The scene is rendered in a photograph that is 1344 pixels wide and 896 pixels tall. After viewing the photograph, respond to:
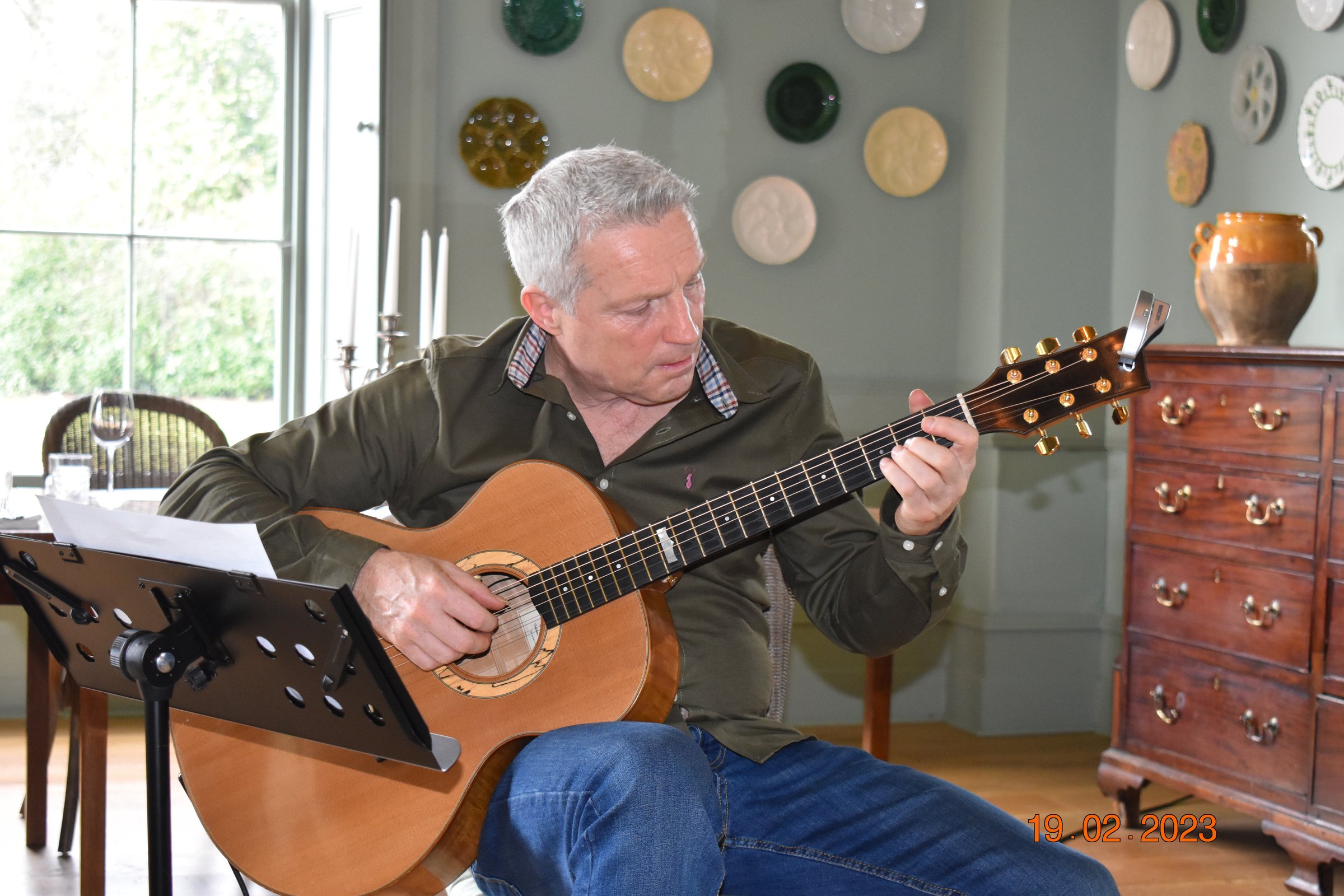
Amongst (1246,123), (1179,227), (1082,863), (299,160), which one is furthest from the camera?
(299,160)

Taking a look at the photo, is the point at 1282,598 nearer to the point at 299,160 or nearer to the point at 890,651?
the point at 890,651

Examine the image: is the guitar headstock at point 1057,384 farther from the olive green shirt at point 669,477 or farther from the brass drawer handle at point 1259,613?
the brass drawer handle at point 1259,613

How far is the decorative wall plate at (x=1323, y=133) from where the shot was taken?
2.77 meters

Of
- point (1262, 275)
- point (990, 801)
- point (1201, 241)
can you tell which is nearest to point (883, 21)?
point (1201, 241)

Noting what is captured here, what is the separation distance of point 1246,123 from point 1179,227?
0.36 metres

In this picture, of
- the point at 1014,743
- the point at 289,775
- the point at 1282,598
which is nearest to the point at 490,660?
the point at 289,775

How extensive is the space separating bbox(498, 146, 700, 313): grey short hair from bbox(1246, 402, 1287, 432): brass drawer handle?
1.44 meters

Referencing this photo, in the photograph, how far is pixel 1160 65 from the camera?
343cm

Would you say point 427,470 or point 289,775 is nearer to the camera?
point 289,775

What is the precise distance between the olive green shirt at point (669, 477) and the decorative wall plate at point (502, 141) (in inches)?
75.3

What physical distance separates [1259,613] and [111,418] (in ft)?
7.73

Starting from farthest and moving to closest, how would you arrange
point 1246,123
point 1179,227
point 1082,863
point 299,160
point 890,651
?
point 299,160
point 1179,227
point 1246,123
point 890,651
point 1082,863

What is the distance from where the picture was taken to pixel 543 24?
356 cm

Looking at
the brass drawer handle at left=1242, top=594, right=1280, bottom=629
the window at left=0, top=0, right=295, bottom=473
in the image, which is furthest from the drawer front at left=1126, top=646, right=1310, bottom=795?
the window at left=0, top=0, right=295, bottom=473
